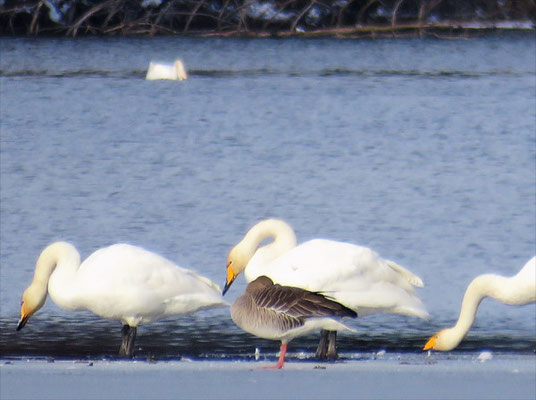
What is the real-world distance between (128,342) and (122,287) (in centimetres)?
30

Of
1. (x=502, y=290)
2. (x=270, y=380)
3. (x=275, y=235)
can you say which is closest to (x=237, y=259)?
(x=275, y=235)

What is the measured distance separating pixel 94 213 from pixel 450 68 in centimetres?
1989

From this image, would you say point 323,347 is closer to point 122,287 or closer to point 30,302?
point 122,287

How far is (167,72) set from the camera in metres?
29.5

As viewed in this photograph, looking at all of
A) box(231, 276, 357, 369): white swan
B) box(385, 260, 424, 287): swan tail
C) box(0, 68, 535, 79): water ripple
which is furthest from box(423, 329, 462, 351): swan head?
box(0, 68, 535, 79): water ripple

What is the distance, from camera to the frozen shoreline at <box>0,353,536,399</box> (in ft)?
20.4

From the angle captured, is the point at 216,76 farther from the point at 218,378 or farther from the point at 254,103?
the point at 218,378

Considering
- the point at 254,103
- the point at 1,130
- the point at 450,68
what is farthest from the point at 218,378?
the point at 450,68

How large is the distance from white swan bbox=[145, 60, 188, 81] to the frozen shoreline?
22.3 meters

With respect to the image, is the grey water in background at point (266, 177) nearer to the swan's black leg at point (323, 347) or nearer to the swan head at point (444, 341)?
the swan's black leg at point (323, 347)

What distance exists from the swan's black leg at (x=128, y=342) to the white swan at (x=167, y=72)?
21.3 m

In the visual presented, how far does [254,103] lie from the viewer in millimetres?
24844

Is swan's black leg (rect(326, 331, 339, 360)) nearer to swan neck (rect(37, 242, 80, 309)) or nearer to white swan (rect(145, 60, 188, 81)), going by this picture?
swan neck (rect(37, 242, 80, 309))

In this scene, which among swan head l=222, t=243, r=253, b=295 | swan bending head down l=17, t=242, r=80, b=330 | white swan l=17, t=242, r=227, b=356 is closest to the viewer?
white swan l=17, t=242, r=227, b=356
